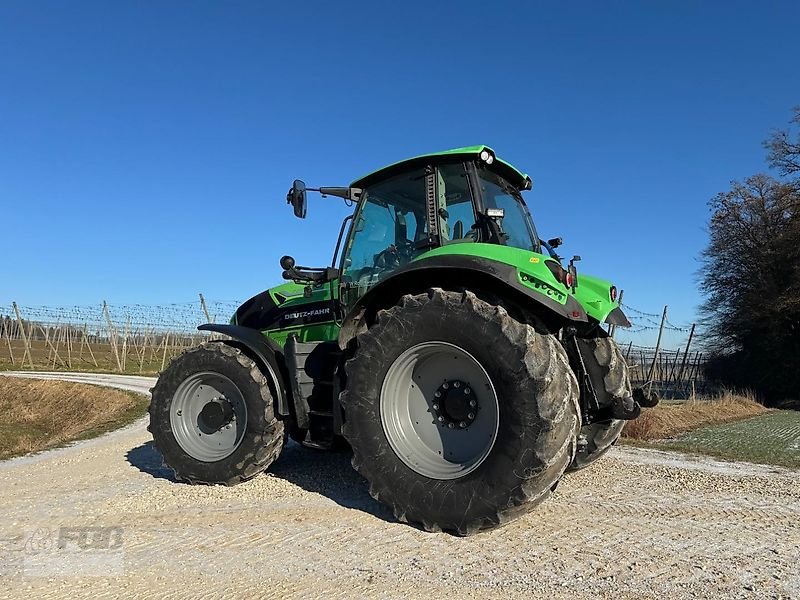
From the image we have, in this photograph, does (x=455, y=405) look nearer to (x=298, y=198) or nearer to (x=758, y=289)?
(x=298, y=198)

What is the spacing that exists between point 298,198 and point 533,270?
239 centimetres

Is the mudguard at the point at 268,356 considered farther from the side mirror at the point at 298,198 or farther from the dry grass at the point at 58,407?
the dry grass at the point at 58,407

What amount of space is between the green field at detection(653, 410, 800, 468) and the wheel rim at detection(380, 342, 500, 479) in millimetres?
4196

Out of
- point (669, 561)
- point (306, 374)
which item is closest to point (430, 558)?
point (669, 561)

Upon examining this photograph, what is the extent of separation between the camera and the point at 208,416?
17.6 feet

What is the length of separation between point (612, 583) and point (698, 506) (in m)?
1.76

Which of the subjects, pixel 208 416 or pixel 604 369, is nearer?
pixel 604 369

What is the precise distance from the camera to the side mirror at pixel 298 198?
5.29 meters

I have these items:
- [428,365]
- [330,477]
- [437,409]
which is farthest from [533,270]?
[330,477]

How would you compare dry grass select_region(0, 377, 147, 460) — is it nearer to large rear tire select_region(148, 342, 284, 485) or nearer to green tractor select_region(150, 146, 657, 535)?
large rear tire select_region(148, 342, 284, 485)

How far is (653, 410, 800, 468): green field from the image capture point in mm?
6793

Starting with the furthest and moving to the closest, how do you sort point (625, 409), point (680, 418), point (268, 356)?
point (680, 418) → point (268, 356) → point (625, 409)

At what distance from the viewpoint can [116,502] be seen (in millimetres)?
4723

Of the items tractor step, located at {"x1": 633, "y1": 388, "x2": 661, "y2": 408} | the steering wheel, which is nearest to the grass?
tractor step, located at {"x1": 633, "y1": 388, "x2": 661, "y2": 408}
